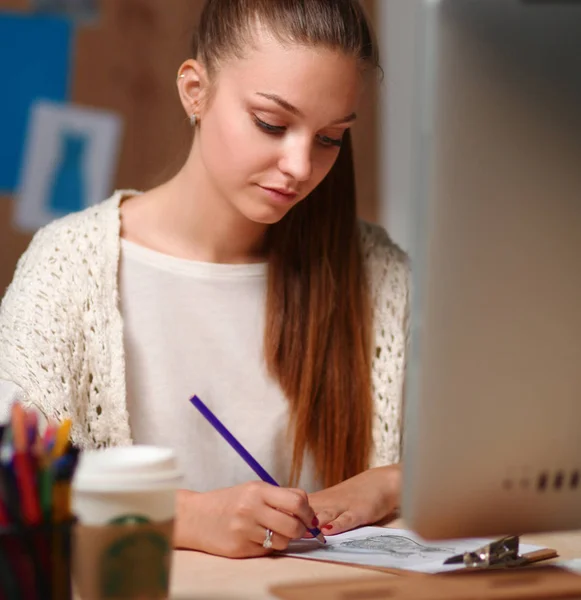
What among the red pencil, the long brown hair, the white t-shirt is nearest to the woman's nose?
the long brown hair

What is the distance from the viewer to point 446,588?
706 mm

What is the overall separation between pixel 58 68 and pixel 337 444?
132 centimetres

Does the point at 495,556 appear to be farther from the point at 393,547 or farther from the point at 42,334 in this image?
the point at 42,334

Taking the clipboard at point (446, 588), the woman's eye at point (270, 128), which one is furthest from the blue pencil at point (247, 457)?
the woman's eye at point (270, 128)

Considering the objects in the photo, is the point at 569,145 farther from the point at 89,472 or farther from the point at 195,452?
the point at 195,452

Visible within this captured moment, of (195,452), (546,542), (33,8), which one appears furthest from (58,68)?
(546,542)

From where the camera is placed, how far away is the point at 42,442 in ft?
2.13

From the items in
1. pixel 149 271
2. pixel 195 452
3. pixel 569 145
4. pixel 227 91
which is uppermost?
pixel 227 91

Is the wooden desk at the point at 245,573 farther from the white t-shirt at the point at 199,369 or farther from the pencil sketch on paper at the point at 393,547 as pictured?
the white t-shirt at the point at 199,369

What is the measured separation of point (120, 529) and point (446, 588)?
0.81ft

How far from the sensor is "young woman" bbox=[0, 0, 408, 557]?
1.20 metres

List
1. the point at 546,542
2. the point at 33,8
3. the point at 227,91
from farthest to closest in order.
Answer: the point at 33,8, the point at 227,91, the point at 546,542

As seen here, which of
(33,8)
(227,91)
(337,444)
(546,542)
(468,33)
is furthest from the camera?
(33,8)

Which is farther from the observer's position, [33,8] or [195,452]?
[33,8]
